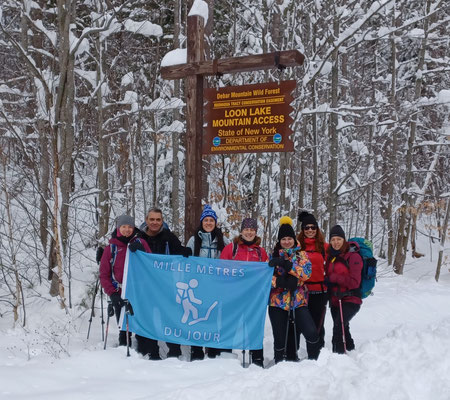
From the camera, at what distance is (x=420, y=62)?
16188 millimetres

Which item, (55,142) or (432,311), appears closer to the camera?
(55,142)

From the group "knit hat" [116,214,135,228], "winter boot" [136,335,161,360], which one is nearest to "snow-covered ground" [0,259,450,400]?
"winter boot" [136,335,161,360]

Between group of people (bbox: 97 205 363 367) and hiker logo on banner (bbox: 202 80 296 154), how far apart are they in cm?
95

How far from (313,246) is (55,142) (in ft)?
14.2

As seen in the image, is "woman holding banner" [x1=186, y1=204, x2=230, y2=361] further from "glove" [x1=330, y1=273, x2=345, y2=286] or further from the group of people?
"glove" [x1=330, y1=273, x2=345, y2=286]

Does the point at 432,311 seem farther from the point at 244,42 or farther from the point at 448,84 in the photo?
the point at 448,84

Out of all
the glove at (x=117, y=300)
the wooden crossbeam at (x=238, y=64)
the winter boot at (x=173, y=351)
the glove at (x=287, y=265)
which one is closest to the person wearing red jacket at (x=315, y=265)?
the glove at (x=287, y=265)

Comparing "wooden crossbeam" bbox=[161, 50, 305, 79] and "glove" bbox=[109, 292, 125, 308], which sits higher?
"wooden crossbeam" bbox=[161, 50, 305, 79]

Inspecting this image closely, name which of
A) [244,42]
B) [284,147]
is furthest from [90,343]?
[244,42]

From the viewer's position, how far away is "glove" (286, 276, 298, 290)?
552 cm

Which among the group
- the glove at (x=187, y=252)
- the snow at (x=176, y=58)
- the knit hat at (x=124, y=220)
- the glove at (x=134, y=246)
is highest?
the snow at (x=176, y=58)

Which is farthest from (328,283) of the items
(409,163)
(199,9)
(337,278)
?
(409,163)

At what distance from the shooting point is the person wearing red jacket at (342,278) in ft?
18.8

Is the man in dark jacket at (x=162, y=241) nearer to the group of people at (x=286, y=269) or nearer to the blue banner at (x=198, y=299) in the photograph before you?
the group of people at (x=286, y=269)
